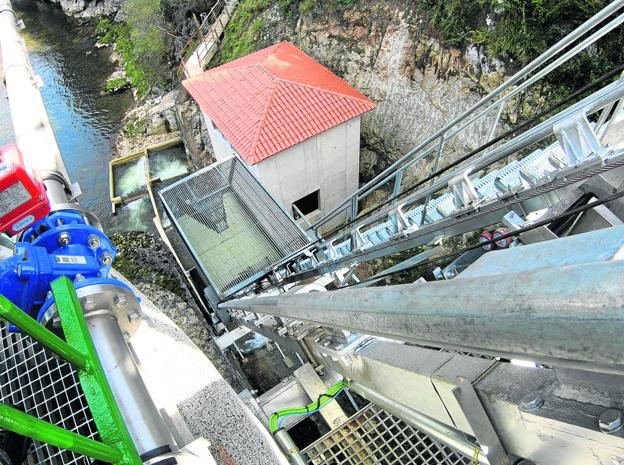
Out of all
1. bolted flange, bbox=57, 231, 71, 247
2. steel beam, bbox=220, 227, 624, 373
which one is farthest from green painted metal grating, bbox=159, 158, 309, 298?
steel beam, bbox=220, 227, 624, 373

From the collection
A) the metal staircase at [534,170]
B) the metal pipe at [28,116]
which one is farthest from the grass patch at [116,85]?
the metal staircase at [534,170]

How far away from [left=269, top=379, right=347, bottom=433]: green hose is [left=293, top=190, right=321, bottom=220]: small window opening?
31.6ft

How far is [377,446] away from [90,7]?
4196 cm

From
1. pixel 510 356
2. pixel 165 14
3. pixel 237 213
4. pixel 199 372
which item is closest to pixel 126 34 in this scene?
pixel 165 14

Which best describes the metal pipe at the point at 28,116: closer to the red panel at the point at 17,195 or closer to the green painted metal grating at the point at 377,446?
the red panel at the point at 17,195

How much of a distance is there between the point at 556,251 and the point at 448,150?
13.2 meters

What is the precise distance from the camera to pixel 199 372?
6637 mm

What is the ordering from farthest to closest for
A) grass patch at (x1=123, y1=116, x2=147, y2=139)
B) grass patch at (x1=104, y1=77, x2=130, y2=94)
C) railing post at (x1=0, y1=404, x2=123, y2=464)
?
grass patch at (x1=104, y1=77, x2=130, y2=94) < grass patch at (x1=123, y1=116, x2=147, y2=139) < railing post at (x1=0, y1=404, x2=123, y2=464)

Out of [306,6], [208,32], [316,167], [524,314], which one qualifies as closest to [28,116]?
[524,314]

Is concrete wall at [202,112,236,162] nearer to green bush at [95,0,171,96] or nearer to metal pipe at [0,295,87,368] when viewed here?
green bush at [95,0,171,96]

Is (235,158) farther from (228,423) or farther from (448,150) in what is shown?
(228,423)

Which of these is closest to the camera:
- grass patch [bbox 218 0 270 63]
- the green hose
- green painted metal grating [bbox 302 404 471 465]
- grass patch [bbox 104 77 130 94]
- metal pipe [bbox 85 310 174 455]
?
metal pipe [bbox 85 310 174 455]

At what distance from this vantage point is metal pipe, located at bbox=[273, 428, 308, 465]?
622 centimetres

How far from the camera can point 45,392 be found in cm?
283
